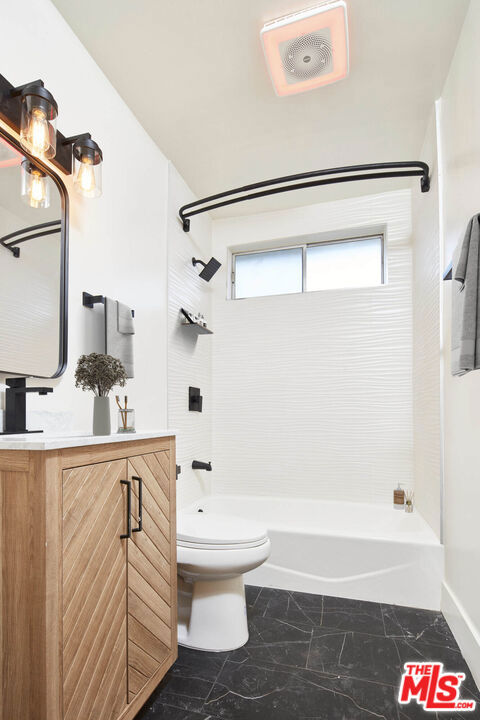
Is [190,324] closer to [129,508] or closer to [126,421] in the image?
[126,421]

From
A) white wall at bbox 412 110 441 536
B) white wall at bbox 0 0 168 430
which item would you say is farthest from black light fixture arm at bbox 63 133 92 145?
white wall at bbox 412 110 441 536

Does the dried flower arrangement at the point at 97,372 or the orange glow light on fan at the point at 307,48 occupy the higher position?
the orange glow light on fan at the point at 307,48

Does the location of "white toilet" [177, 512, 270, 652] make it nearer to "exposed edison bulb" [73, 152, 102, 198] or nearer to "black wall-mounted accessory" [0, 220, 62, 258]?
"black wall-mounted accessory" [0, 220, 62, 258]

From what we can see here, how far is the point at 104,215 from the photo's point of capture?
1.99 meters

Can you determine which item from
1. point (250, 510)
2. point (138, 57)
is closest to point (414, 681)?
point (250, 510)

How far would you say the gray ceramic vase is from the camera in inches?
54.4

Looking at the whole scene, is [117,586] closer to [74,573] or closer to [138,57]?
[74,573]

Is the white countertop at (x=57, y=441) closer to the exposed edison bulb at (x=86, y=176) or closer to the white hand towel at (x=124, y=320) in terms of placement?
the white hand towel at (x=124, y=320)

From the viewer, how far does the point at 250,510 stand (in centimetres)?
315

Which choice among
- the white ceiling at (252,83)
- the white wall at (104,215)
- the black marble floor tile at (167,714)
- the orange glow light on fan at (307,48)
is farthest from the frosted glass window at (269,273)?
the black marble floor tile at (167,714)

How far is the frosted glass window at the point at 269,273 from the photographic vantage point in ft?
11.3

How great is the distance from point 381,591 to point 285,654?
0.77m

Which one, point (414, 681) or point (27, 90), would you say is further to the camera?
point (414, 681)

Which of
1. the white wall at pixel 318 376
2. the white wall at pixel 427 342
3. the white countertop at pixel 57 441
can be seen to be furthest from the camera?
the white wall at pixel 318 376
